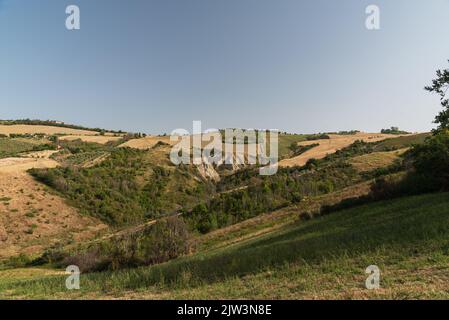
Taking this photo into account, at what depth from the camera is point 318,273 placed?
913 centimetres

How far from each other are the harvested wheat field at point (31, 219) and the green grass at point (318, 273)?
106 ft

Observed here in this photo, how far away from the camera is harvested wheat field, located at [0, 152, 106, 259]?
42.1 meters

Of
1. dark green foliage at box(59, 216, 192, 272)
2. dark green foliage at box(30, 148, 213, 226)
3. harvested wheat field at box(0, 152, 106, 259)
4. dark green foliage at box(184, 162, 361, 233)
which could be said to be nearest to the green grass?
dark green foliage at box(59, 216, 192, 272)

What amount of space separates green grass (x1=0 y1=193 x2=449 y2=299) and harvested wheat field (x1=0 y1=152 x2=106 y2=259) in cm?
3241

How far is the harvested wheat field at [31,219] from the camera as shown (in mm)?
42062

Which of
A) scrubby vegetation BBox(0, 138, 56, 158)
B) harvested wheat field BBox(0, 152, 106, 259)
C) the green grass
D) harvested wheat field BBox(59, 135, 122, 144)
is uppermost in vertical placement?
harvested wheat field BBox(59, 135, 122, 144)

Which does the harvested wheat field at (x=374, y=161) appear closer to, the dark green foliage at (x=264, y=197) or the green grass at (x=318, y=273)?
the dark green foliage at (x=264, y=197)

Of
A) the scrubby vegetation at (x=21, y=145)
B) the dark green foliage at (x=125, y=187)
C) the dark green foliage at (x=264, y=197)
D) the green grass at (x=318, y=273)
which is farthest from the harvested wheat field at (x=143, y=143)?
the green grass at (x=318, y=273)

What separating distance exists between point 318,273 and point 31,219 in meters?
46.6

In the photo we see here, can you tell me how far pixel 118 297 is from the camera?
948cm

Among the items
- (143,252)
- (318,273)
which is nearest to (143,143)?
(143,252)

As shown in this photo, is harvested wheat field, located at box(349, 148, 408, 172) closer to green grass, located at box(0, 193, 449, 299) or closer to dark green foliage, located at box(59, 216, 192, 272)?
dark green foliage, located at box(59, 216, 192, 272)

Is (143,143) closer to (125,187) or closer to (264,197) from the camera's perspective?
(125,187)
